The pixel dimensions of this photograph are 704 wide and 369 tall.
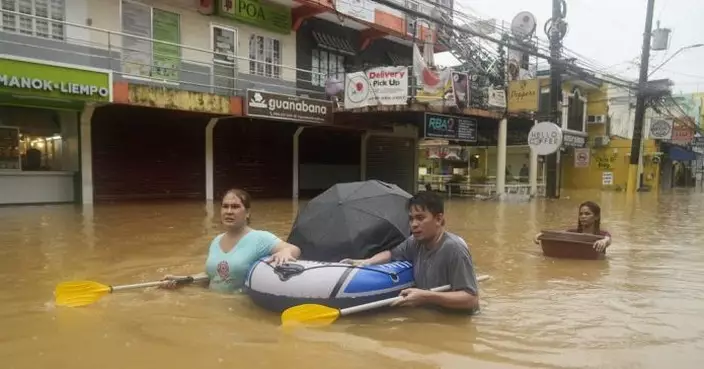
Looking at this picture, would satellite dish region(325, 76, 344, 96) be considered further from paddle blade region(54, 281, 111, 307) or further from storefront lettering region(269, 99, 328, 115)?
paddle blade region(54, 281, 111, 307)

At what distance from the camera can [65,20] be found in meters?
13.7

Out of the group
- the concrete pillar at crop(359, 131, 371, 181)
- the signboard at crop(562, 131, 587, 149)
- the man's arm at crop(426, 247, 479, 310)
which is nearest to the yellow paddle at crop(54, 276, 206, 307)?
the man's arm at crop(426, 247, 479, 310)

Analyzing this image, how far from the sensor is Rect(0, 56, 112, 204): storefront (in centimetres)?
1189

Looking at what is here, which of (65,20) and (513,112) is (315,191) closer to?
(513,112)

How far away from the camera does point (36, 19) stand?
Result: 41.7 feet

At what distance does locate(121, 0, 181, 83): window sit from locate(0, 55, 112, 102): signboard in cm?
132

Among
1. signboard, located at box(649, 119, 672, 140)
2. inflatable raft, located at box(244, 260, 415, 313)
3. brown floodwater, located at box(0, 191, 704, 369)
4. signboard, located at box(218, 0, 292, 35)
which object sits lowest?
brown floodwater, located at box(0, 191, 704, 369)

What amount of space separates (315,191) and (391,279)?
56.8 ft

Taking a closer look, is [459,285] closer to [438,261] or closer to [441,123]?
[438,261]

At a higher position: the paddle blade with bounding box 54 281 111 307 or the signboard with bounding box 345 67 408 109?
the signboard with bounding box 345 67 408 109

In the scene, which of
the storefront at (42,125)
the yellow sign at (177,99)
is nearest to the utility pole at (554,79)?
the yellow sign at (177,99)

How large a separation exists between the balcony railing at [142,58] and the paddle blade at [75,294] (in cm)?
931

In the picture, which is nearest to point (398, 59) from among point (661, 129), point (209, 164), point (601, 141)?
point (209, 164)

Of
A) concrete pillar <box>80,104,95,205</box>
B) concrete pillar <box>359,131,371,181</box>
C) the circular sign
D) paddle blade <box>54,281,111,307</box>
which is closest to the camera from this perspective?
paddle blade <box>54,281,111,307</box>
